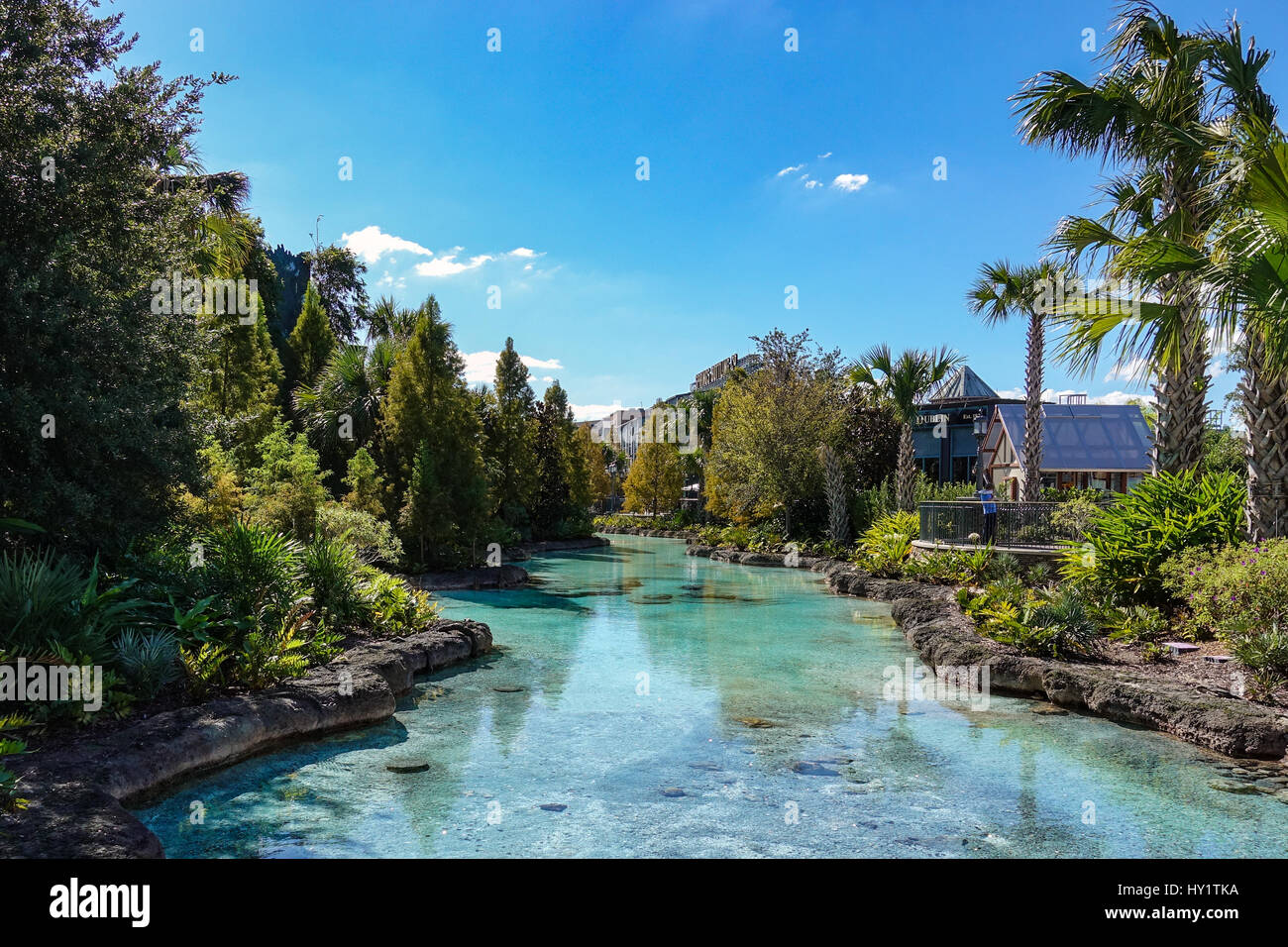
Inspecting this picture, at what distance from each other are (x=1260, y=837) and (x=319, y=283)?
167 ft

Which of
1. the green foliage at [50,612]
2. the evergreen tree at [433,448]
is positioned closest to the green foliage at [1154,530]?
the green foliage at [50,612]

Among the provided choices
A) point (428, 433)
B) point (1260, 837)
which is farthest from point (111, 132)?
point (428, 433)

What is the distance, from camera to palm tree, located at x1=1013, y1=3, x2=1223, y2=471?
1125cm

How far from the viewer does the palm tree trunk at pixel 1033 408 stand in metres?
22.4

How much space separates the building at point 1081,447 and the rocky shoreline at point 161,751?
94.9 feet

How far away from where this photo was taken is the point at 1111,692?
28.6 ft

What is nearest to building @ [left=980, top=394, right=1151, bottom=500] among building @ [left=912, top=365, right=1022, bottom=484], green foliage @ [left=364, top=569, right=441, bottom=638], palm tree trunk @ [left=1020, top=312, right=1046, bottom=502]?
building @ [left=912, top=365, right=1022, bottom=484]

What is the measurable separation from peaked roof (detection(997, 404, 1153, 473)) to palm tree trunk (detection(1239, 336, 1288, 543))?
22.9 metres

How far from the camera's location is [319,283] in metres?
47.9

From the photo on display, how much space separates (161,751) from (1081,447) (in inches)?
1399

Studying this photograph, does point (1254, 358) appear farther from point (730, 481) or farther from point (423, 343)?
point (730, 481)

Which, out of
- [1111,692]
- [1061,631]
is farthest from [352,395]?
[1111,692]

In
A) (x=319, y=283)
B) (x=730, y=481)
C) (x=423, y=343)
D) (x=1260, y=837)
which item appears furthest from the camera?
(x=319, y=283)

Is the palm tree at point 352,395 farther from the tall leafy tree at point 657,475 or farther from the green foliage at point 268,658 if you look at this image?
the tall leafy tree at point 657,475
